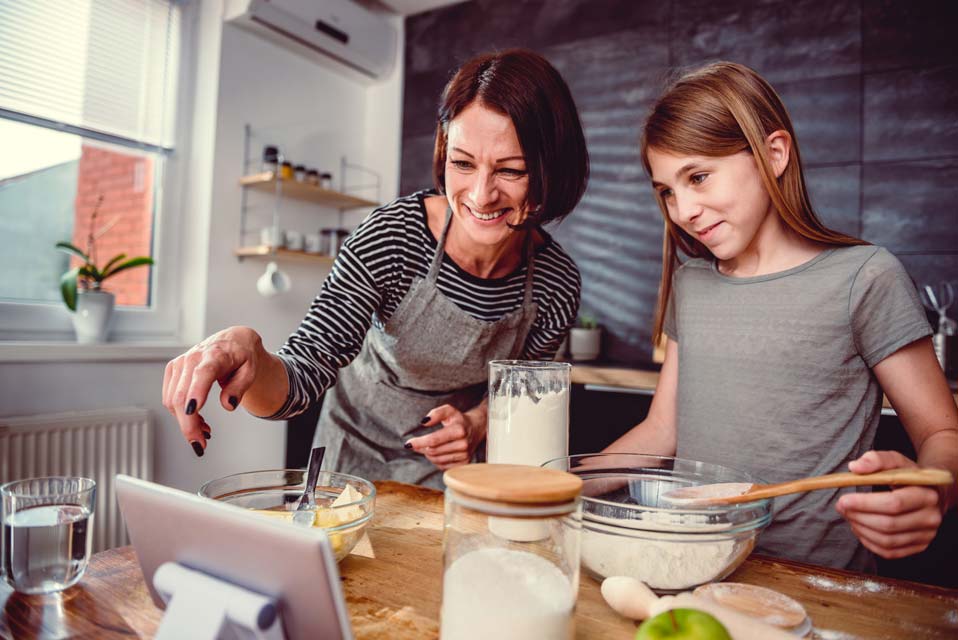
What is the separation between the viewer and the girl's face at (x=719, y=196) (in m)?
0.99

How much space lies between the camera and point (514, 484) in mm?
462

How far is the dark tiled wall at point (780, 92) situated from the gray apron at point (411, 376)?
918 millimetres

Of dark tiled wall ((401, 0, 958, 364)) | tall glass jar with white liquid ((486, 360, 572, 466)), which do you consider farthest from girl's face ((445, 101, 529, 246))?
dark tiled wall ((401, 0, 958, 364))

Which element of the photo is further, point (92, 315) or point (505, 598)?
point (92, 315)

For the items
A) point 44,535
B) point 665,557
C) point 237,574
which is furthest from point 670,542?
point 44,535

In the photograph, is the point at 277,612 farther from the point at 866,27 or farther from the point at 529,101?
the point at 866,27

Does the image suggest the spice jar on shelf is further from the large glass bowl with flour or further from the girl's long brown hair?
the large glass bowl with flour

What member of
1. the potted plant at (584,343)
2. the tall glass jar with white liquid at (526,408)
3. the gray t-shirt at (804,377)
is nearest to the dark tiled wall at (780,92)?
the potted plant at (584,343)

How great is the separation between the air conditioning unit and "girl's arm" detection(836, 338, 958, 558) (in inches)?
106

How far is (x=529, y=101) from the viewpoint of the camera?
3.43 ft

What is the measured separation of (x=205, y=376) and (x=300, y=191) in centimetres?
237

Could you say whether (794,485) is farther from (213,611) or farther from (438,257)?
(438,257)

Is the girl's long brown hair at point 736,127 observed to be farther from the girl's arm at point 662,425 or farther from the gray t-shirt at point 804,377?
the girl's arm at point 662,425

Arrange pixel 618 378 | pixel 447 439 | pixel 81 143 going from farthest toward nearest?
pixel 81 143 < pixel 618 378 < pixel 447 439
